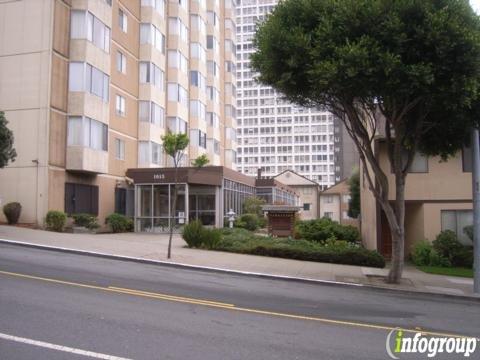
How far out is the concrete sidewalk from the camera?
15.9 metres

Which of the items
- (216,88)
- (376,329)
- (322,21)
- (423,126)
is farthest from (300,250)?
(216,88)

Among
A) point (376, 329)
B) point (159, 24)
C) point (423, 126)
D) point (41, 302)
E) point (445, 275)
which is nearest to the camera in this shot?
point (376, 329)

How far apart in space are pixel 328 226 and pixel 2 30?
19757mm

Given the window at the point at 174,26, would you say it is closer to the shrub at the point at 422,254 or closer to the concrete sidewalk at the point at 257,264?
the concrete sidewalk at the point at 257,264

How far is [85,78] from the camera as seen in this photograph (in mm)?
28969

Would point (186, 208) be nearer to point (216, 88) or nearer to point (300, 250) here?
point (300, 250)

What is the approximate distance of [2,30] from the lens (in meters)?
27.7

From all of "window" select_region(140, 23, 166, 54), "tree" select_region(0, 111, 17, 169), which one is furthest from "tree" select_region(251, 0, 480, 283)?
"window" select_region(140, 23, 166, 54)

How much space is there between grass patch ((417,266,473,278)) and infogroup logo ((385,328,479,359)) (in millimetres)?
11182

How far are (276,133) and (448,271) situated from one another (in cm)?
14306

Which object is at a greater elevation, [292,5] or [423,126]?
[292,5]

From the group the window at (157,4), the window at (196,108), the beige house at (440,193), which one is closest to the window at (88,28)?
the window at (157,4)

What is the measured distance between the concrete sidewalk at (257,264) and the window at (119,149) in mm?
12426

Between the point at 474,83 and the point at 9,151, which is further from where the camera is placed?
the point at 9,151
